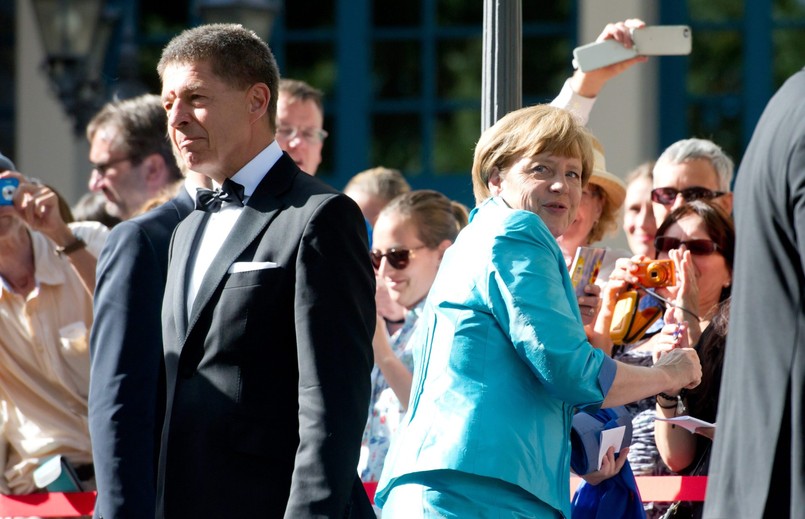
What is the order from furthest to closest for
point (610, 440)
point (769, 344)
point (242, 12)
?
point (242, 12) → point (610, 440) → point (769, 344)

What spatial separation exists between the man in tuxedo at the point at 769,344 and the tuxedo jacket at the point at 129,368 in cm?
150

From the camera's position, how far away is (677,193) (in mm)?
5145

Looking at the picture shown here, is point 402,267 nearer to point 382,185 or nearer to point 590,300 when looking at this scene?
point 382,185

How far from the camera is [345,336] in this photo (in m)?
2.87

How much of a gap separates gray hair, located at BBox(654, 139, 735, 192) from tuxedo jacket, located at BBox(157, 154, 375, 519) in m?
2.54

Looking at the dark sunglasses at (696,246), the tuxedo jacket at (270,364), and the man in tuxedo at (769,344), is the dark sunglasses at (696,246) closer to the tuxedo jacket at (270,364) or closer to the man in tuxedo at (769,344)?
the tuxedo jacket at (270,364)

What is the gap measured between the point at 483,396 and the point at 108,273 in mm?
1073

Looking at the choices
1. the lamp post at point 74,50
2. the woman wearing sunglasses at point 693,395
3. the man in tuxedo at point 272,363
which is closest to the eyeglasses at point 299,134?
the woman wearing sunglasses at point 693,395

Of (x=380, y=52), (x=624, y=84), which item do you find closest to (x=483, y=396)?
(x=624, y=84)

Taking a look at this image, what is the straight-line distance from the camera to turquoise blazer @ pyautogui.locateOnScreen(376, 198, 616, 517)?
2.88m

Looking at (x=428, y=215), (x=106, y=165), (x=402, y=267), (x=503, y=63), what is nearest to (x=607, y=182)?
(x=428, y=215)

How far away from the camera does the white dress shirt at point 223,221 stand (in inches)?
120

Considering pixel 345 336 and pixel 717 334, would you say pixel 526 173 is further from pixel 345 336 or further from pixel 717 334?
pixel 717 334

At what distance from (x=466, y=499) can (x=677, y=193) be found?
8.42 feet
